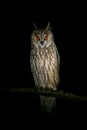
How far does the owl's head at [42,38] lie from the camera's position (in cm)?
420

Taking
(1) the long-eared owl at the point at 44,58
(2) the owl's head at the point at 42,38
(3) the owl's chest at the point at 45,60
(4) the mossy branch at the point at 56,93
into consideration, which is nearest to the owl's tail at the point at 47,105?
(1) the long-eared owl at the point at 44,58

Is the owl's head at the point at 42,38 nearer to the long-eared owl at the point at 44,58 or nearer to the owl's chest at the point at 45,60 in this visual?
the long-eared owl at the point at 44,58

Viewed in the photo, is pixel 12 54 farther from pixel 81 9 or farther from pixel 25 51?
pixel 81 9

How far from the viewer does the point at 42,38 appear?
4.21 m

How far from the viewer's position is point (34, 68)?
4.45 m

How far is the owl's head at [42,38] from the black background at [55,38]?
3.45 ft

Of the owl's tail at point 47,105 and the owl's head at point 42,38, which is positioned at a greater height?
the owl's head at point 42,38

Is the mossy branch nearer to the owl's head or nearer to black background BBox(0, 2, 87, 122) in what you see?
the owl's head

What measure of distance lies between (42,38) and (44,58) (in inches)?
11.3

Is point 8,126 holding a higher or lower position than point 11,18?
lower

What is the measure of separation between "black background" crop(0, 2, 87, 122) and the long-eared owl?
0.83 meters

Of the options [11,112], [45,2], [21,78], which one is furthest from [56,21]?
[11,112]

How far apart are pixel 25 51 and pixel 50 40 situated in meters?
1.51

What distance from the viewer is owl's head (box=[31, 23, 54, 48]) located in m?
4.20
